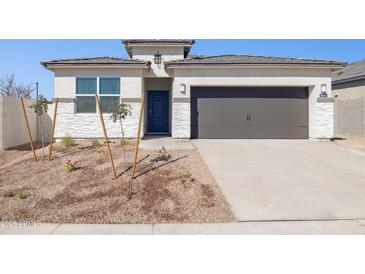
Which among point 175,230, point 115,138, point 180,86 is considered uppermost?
point 180,86

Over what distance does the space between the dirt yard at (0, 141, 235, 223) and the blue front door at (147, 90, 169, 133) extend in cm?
617

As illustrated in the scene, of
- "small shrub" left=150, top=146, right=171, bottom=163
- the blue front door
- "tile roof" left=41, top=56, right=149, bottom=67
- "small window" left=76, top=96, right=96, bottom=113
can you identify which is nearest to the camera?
"small shrub" left=150, top=146, right=171, bottom=163

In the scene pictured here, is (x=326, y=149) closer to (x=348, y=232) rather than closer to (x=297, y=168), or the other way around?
(x=297, y=168)

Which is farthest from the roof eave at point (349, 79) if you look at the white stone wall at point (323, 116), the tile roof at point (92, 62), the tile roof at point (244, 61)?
the tile roof at point (92, 62)

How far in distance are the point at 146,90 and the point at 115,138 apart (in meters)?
3.84

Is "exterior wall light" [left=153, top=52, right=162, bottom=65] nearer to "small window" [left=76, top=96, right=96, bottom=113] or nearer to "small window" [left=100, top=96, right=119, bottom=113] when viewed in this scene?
"small window" [left=100, top=96, right=119, bottom=113]

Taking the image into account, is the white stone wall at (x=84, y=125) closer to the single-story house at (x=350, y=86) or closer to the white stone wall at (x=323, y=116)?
the white stone wall at (x=323, y=116)

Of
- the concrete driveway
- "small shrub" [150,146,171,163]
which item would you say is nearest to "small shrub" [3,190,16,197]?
"small shrub" [150,146,171,163]

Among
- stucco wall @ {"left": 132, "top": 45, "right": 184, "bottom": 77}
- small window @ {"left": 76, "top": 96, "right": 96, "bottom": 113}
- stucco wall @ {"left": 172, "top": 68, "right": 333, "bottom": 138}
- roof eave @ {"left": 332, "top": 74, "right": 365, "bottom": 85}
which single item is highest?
stucco wall @ {"left": 132, "top": 45, "right": 184, "bottom": 77}

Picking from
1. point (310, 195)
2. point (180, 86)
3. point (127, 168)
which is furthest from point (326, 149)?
point (127, 168)

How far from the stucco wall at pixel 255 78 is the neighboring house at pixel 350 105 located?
4.56 meters

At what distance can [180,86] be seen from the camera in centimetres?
1267

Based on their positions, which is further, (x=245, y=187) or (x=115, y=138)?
(x=115, y=138)

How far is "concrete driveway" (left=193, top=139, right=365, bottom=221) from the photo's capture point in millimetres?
5605
